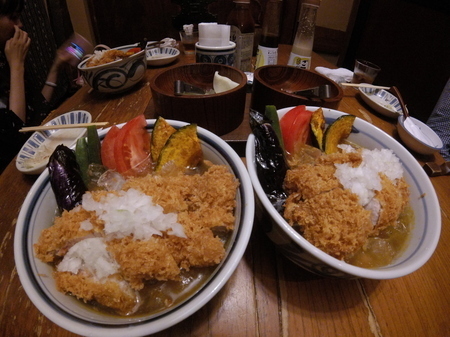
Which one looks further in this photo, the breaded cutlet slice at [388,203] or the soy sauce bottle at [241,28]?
the soy sauce bottle at [241,28]

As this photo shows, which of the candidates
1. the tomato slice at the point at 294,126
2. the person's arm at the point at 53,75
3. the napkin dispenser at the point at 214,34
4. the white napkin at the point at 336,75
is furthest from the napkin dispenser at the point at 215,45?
the person's arm at the point at 53,75

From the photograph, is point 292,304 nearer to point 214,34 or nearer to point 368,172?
point 368,172

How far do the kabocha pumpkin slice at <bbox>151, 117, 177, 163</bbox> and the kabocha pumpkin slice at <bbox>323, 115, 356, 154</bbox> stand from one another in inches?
27.3

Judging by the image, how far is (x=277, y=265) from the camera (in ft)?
2.96

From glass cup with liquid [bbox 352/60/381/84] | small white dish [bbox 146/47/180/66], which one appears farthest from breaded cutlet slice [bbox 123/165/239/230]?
glass cup with liquid [bbox 352/60/381/84]

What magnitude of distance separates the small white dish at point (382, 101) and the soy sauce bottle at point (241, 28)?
100 centimetres

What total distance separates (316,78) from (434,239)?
40.7 inches

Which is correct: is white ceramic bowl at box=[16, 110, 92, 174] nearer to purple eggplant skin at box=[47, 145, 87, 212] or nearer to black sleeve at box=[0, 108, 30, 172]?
purple eggplant skin at box=[47, 145, 87, 212]

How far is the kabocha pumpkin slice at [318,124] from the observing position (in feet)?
3.70

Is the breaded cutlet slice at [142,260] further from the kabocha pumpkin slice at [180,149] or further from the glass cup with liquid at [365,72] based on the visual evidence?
the glass cup with liquid at [365,72]

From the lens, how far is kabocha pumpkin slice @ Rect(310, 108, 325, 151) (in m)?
1.13

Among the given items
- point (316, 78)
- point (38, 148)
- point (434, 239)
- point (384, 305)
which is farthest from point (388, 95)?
point (38, 148)

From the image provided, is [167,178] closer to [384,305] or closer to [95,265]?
[95,265]

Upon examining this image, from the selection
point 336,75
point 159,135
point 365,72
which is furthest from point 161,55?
point 365,72
